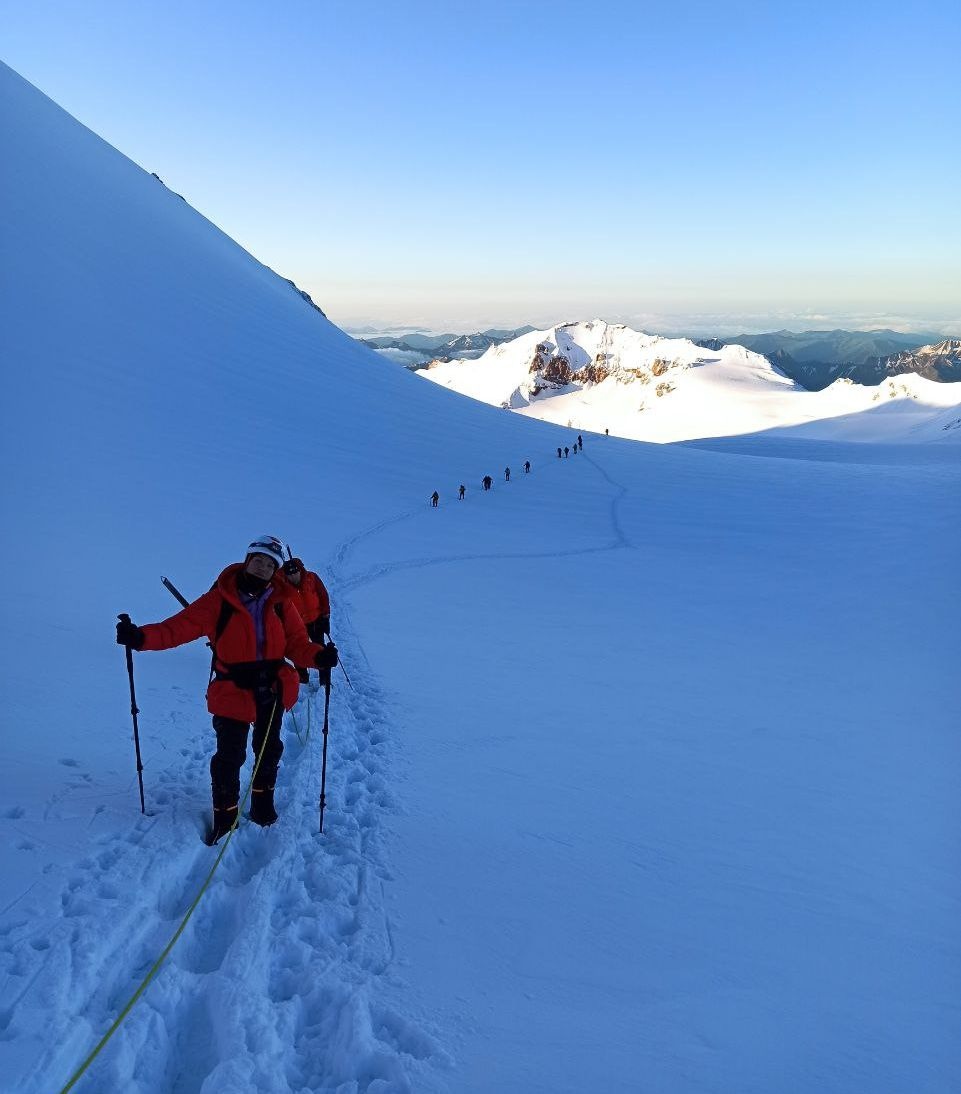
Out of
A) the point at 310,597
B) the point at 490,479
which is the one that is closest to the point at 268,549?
the point at 310,597

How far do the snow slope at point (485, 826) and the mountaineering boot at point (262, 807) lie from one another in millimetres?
89

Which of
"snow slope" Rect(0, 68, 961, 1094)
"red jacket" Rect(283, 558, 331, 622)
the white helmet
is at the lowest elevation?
"snow slope" Rect(0, 68, 961, 1094)

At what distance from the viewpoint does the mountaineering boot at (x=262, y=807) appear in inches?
166

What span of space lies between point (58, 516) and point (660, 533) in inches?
618

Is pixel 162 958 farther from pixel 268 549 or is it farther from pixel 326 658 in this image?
pixel 268 549

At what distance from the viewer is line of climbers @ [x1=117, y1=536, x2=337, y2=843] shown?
153 inches

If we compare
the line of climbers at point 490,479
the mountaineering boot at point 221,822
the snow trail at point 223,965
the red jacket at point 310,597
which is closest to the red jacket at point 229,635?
the mountaineering boot at point 221,822

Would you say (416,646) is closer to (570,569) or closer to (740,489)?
(570,569)

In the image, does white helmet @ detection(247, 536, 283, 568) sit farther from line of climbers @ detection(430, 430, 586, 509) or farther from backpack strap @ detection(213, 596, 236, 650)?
line of climbers @ detection(430, 430, 586, 509)

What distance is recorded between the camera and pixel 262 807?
13.9 feet

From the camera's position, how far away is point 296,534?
1480 cm

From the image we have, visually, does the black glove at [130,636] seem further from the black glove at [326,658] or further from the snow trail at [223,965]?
the snow trail at [223,965]

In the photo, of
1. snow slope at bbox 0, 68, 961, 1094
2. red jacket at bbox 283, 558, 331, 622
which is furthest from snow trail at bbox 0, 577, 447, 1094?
red jacket at bbox 283, 558, 331, 622

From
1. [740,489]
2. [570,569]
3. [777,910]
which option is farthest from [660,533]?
[777,910]
